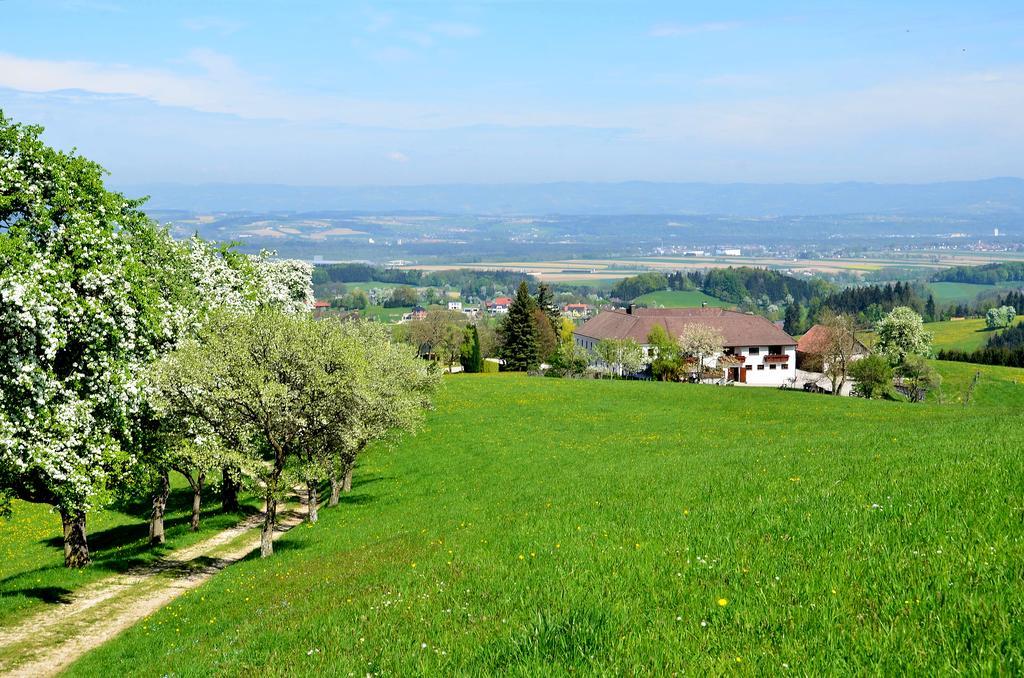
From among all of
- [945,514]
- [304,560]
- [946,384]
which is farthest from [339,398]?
[946,384]

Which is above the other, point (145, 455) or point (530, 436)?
point (145, 455)

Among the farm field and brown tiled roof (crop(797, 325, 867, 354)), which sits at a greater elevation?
brown tiled roof (crop(797, 325, 867, 354))

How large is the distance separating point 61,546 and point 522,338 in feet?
262

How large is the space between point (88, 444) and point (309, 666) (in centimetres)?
1662

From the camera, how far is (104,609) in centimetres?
2433

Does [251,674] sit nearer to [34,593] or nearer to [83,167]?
[34,593]

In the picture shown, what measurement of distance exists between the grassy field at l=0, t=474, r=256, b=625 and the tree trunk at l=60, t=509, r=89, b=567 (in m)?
0.44

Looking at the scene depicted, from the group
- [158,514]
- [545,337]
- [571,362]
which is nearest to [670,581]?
[158,514]

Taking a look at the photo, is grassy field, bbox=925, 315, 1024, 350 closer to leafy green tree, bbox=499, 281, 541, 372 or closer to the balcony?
the balcony

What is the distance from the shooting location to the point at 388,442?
3725 centimetres

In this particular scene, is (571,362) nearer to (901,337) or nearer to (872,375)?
(872,375)

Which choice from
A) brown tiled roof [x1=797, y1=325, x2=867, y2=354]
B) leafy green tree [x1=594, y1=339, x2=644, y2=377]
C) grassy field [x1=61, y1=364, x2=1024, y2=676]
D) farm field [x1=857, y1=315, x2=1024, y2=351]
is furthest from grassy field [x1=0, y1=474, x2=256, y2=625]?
farm field [x1=857, y1=315, x2=1024, y2=351]

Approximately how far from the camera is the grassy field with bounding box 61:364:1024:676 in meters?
8.19

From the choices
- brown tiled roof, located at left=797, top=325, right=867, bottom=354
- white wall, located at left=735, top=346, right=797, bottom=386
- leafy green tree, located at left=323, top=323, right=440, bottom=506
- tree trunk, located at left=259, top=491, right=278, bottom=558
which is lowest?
white wall, located at left=735, top=346, right=797, bottom=386
